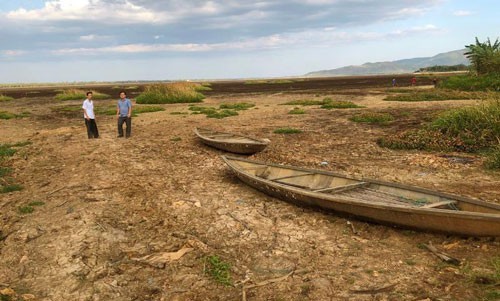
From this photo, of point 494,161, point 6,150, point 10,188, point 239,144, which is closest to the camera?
point 10,188

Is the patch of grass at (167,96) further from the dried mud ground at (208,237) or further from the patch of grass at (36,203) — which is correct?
the patch of grass at (36,203)

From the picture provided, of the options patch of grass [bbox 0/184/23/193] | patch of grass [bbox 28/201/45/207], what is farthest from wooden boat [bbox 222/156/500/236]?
patch of grass [bbox 0/184/23/193]

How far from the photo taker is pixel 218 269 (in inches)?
227

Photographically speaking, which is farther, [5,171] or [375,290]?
[5,171]

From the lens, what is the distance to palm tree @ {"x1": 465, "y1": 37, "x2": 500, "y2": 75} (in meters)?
29.2

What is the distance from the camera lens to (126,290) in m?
5.36

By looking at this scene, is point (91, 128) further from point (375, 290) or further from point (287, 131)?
point (375, 290)

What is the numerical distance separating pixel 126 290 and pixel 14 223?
12.5 ft

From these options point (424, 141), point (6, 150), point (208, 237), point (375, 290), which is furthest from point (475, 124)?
point (6, 150)

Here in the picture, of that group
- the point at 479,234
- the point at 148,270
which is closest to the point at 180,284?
the point at 148,270

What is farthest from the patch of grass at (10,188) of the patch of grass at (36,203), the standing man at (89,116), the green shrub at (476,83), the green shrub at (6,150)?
the green shrub at (476,83)

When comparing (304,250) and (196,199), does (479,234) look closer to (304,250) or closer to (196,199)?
(304,250)

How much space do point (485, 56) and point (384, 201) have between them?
29092mm

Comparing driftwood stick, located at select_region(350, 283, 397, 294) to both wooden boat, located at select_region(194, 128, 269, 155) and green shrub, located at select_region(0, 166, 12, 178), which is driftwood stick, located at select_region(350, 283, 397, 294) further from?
green shrub, located at select_region(0, 166, 12, 178)
